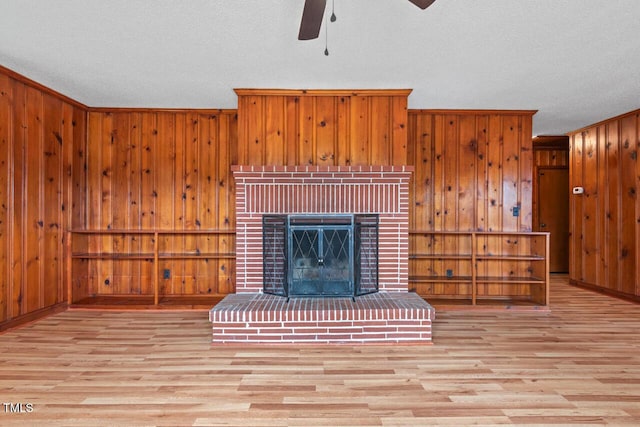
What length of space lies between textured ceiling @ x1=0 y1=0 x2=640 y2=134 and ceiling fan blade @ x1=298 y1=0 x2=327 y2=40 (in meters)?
0.40

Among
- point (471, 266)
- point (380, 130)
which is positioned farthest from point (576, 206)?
point (380, 130)

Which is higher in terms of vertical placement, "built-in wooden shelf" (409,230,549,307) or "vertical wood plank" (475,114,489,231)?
"vertical wood plank" (475,114,489,231)

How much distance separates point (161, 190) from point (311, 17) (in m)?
3.20

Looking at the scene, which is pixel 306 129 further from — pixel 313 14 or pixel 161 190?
pixel 161 190

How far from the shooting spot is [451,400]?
1.97 meters

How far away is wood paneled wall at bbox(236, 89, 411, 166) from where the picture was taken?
3467mm

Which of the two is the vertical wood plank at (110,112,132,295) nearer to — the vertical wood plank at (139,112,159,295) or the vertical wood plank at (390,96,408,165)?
the vertical wood plank at (139,112,159,295)

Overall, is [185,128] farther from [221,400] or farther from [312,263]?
[221,400]

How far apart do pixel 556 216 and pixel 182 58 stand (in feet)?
21.4

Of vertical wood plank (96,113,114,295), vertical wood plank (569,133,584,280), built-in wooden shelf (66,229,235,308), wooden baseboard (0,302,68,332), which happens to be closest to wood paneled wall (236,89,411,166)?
built-in wooden shelf (66,229,235,308)

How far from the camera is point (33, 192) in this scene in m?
3.41

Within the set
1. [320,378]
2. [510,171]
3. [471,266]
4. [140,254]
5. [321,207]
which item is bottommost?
[320,378]

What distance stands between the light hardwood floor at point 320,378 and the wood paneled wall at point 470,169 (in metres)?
1.41

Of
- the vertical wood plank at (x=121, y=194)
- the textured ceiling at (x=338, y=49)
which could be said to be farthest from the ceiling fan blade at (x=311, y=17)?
the vertical wood plank at (x=121, y=194)
